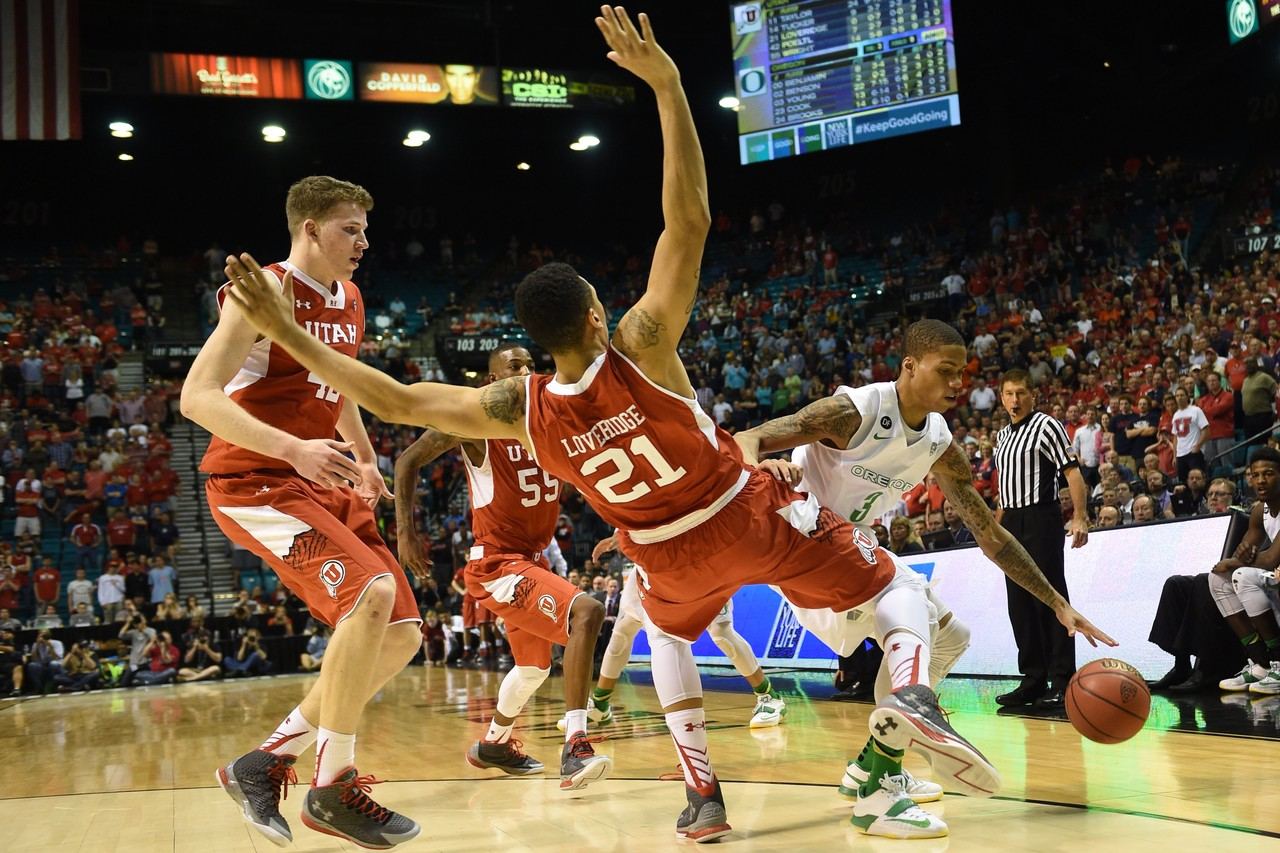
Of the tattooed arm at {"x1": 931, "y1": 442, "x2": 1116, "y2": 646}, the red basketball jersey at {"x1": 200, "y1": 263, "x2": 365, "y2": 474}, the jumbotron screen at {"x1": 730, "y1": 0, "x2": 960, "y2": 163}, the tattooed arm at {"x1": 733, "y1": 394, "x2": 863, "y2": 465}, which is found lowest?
the tattooed arm at {"x1": 931, "y1": 442, "x2": 1116, "y2": 646}

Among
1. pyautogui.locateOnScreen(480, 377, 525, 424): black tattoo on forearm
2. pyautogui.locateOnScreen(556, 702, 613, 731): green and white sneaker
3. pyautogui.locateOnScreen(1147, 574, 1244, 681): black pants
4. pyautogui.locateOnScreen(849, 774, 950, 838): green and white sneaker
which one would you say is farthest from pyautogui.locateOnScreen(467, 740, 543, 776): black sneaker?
pyautogui.locateOnScreen(1147, 574, 1244, 681): black pants

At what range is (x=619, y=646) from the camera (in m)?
7.08

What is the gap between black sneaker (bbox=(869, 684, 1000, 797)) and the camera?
3314 mm

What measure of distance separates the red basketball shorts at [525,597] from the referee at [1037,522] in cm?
297

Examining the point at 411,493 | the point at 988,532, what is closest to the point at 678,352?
the point at 411,493

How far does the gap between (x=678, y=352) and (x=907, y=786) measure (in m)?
11.9

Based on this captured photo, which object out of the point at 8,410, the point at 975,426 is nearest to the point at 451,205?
the point at 8,410

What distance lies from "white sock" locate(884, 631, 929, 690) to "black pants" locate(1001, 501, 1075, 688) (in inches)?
141

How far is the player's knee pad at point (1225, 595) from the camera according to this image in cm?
672

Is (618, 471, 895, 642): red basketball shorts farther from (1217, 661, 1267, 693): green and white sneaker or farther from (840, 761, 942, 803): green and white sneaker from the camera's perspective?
(1217, 661, 1267, 693): green and white sneaker

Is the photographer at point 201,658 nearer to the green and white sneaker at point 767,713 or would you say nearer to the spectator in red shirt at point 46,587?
the spectator in red shirt at point 46,587

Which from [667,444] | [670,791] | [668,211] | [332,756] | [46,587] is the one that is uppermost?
[668,211]

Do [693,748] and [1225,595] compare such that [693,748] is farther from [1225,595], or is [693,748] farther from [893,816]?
[1225,595]

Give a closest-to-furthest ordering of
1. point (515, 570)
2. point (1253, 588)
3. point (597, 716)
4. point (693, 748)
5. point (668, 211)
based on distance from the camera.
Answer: point (668, 211)
point (693, 748)
point (515, 570)
point (1253, 588)
point (597, 716)
